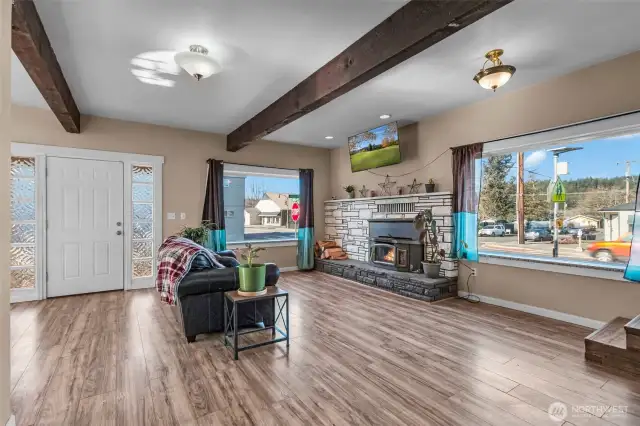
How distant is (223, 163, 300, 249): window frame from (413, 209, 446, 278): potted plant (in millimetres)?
2803

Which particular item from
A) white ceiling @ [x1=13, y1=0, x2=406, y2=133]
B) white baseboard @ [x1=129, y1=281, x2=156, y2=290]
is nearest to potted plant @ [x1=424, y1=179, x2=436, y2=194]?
white ceiling @ [x1=13, y1=0, x2=406, y2=133]

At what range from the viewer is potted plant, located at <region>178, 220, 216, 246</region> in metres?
4.95

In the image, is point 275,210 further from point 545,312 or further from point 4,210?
point 4,210

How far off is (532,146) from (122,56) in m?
4.44

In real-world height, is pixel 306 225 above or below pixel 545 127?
below

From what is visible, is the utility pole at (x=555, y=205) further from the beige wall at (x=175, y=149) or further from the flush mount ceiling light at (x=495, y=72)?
the beige wall at (x=175, y=149)

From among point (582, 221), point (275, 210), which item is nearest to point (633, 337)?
point (582, 221)

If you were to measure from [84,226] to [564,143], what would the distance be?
250 inches

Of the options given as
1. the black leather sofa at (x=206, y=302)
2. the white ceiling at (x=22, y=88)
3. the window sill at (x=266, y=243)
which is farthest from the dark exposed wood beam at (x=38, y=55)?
the window sill at (x=266, y=243)

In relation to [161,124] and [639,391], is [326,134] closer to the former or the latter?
[161,124]

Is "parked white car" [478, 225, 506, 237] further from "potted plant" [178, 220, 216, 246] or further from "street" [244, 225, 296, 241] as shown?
"potted plant" [178, 220, 216, 246]

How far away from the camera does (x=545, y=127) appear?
11.7 feet

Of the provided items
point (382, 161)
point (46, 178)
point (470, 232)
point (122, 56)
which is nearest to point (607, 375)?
point (470, 232)

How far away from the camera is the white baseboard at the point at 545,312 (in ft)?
10.6
